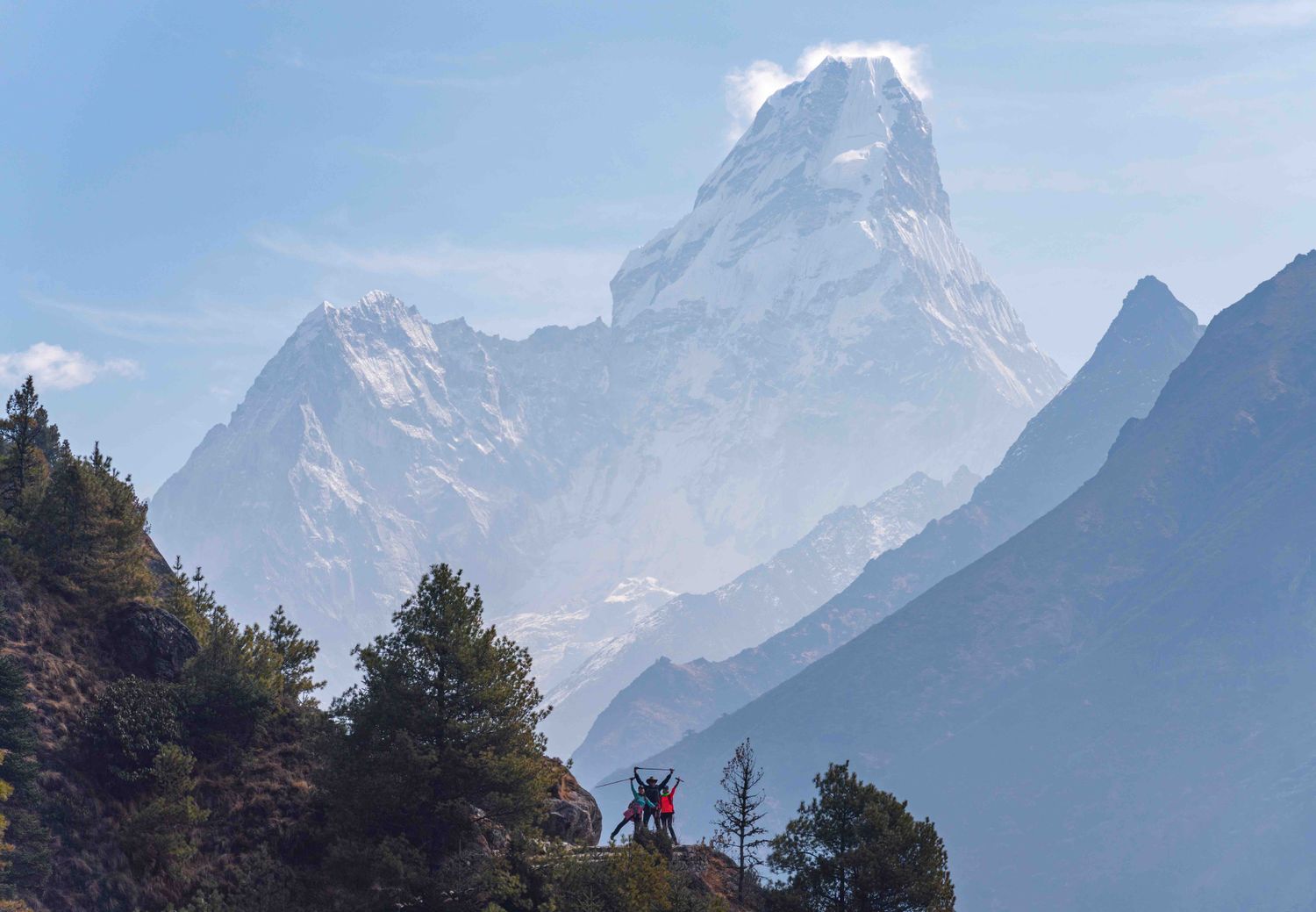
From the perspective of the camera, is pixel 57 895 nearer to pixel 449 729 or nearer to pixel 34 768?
pixel 34 768

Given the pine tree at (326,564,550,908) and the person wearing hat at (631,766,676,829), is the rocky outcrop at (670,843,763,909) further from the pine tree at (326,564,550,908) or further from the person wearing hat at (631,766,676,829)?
the pine tree at (326,564,550,908)

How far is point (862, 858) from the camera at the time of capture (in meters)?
51.8

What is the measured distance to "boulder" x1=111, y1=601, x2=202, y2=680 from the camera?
55.7 meters

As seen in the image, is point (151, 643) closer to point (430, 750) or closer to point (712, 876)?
point (430, 750)

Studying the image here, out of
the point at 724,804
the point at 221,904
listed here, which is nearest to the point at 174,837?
the point at 221,904

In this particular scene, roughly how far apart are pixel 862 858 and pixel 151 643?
27.7 metres

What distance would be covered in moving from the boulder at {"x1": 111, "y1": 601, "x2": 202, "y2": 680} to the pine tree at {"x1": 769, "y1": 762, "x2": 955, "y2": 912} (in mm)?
23539

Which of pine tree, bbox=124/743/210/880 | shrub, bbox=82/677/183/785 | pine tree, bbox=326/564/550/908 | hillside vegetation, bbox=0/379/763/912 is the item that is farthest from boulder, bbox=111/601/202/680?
pine tree, bbox=326/564/550/908

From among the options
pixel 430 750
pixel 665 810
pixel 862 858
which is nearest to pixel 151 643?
pixel 430 750

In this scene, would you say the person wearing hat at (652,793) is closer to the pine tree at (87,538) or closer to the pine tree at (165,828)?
the pine tree at (165,828)

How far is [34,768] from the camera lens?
155 ft

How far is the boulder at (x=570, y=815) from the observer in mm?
55938

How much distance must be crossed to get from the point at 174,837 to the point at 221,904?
3.15 metres

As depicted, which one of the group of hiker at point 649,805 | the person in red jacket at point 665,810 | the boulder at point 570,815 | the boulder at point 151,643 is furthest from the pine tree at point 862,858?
the boulder at point 151,643
